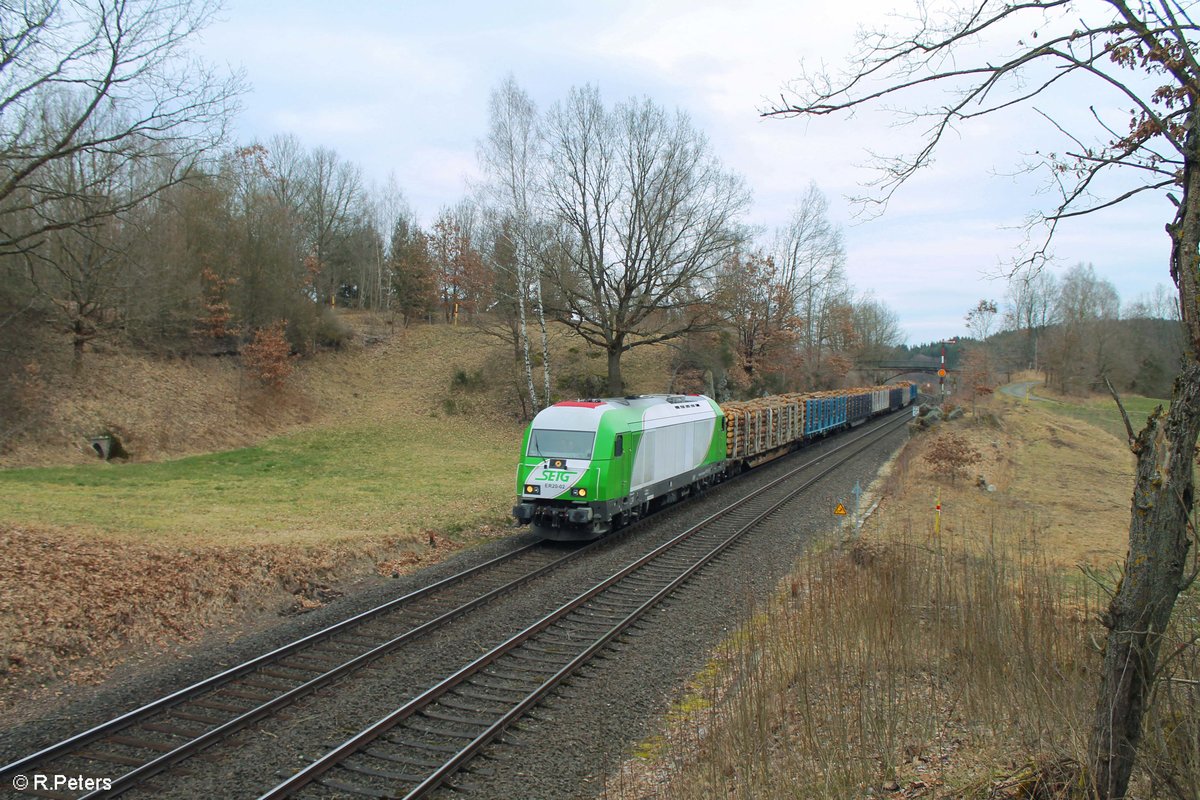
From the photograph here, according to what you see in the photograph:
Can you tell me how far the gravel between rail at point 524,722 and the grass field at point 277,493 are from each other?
3.93m

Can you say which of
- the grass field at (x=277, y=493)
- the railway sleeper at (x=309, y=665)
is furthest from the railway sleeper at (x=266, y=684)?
the grass field at (x=277, y=493)

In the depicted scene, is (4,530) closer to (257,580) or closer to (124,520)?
(124,520)

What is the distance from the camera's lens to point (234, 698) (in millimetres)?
7496

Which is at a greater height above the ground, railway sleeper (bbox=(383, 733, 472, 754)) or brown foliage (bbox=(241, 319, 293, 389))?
brown foliage (bbox=(241, 319, 293, 389))

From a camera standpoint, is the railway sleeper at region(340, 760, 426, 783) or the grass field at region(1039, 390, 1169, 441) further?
the grass field at region(1039, 390, 1169, 441)

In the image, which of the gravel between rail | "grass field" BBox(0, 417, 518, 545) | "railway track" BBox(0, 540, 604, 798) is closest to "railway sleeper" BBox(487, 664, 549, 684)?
the gravel between rail

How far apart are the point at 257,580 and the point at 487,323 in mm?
32119

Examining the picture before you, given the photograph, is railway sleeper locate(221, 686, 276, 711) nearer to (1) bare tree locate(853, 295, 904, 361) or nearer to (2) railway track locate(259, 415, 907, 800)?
(2) railway track locate(259, 415, 907, 800)

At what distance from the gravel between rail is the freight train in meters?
2.27

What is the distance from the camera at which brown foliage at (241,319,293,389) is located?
32688mm

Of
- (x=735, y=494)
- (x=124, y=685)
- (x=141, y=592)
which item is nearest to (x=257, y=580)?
(x=141, y=592)

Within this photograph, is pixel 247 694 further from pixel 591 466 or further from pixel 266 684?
pixel 591 466

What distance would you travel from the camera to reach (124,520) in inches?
→ 548

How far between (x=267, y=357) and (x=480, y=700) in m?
29.3
